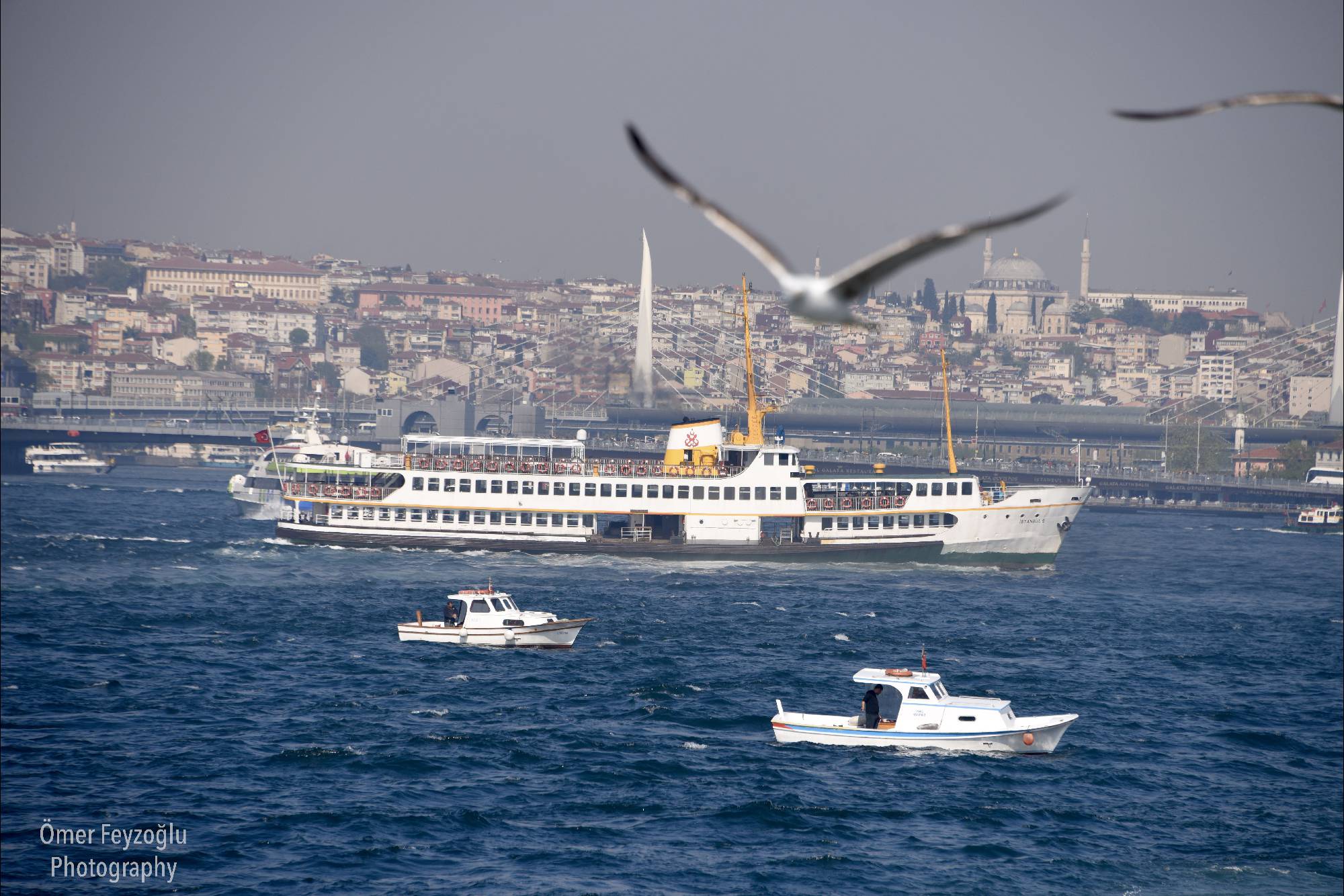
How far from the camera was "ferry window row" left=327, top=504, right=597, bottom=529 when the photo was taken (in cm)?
5434

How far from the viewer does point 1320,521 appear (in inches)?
3568

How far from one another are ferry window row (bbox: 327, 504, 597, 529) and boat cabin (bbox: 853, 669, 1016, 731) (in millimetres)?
29368

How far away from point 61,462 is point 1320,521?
8688cm

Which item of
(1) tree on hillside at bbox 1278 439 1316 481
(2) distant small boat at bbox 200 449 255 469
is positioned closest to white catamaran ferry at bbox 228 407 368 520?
(2) distant small boat at bbox 200 449 255 469

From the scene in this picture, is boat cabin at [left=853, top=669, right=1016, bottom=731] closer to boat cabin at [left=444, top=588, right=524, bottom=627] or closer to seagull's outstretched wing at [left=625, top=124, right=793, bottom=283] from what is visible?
boat cabin at [left=444, top=588, right=524, bottom=627]

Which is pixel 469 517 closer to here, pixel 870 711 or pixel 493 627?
pixel 493 627

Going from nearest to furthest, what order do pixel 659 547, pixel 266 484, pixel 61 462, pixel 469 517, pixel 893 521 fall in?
pixel 659 547 → pixel 893 521 → pixel 469 517 → pixel 266 484 → pixel 61 462

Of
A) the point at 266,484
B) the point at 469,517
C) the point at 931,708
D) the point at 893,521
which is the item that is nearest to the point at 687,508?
the point at 893,521

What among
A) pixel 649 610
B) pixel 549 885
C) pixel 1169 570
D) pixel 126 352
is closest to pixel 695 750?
pixel 549 885

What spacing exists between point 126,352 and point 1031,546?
16335cm

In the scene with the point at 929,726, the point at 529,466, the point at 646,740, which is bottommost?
the point at 646,740

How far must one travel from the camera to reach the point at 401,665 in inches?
1252

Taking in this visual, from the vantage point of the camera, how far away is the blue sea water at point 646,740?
19.9m

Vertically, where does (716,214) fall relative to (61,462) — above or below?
above
